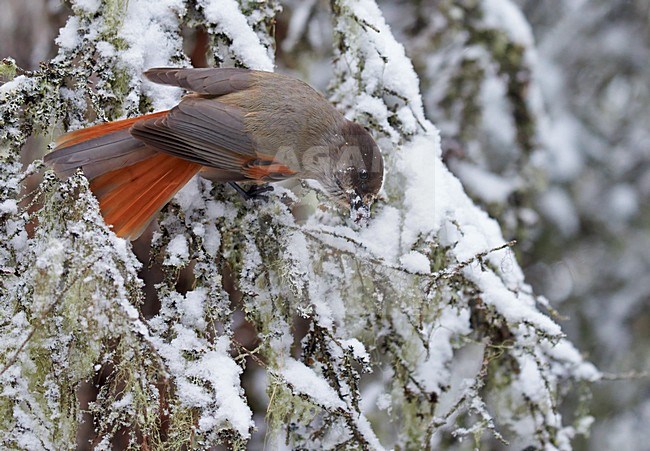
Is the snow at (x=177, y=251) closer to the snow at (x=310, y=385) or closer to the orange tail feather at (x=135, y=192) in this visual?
the orange tail feather at (x=135, y=192)

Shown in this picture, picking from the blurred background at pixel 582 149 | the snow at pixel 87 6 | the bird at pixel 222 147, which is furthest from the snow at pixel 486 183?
the snow at pixel 87 6

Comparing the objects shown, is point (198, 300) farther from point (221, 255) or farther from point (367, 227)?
point (367, 227)

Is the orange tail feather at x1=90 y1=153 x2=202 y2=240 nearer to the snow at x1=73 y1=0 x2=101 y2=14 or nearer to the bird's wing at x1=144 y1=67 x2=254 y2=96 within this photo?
the bird's wing at x1=144 y1=67 x2=254 y2=96

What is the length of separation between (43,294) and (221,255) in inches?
25.9

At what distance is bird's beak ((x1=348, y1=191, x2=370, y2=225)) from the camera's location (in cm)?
266

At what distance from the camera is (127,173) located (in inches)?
99.0

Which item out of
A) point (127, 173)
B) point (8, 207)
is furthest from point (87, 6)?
point (8, 207)

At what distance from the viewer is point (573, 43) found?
5906 millimetres

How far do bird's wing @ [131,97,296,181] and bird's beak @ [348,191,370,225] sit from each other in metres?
0.25

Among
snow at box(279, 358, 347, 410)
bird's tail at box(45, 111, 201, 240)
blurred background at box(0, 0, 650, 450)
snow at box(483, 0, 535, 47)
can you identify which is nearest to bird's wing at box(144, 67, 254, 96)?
bird's tail at box(45, 111, 201, 240)

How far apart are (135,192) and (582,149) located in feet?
13.4

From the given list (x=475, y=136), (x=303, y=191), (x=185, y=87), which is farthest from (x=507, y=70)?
(x=185, y=87)

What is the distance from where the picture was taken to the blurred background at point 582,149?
4.37m

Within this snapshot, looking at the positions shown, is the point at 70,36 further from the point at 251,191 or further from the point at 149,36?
the point at 251,191
